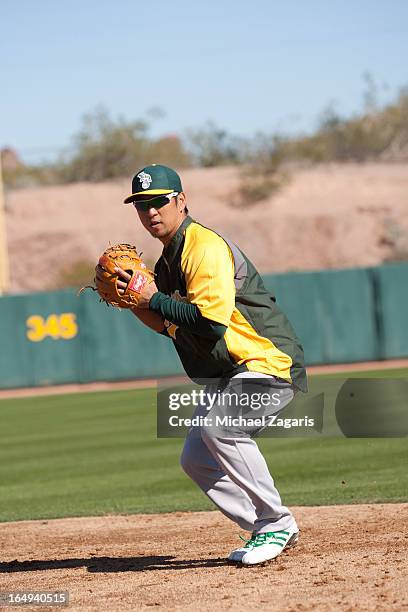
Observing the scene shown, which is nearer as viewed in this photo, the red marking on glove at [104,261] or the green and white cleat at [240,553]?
the red marking on glove at [104,261]

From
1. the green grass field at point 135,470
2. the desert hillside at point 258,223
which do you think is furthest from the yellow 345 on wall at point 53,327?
the desert hillside at point 258,223

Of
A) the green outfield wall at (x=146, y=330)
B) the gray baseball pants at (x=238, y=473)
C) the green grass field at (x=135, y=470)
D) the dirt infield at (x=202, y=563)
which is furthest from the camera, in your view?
the green outfield wall at (x=146, y=330)

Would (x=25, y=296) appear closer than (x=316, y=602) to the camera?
No

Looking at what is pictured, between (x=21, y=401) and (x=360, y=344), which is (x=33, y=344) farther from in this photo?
(x=360, y=344)

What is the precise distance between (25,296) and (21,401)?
10.0ft

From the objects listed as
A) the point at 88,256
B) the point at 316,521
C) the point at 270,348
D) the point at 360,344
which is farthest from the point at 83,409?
the point at 88,256

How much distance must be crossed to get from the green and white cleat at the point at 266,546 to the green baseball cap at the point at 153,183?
176 centimetres

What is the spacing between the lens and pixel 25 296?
21.2m

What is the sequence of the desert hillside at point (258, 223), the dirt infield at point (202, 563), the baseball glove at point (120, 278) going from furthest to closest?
the desert hillside at point (258, 223), the baseball glove at point (120, 278), the dirt infield at point (202, 563)

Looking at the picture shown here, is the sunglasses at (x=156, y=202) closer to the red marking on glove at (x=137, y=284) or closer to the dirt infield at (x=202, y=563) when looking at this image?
the red marking on glove at (x=137, y=284)

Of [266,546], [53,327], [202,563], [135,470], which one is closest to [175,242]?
[266,546]

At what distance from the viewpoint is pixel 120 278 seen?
4902 mm

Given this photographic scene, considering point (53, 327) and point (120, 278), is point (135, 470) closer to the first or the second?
point (120, 278)

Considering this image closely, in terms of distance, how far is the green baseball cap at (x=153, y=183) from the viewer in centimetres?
489
